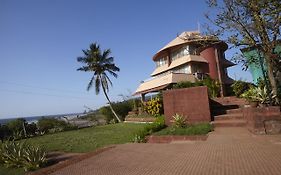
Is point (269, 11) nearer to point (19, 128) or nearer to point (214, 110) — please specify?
point (214, 110)

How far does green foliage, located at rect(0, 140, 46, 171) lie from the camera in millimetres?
9078

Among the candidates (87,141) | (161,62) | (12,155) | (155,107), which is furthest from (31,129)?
(161,62)

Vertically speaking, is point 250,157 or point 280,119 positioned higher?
point 280,119

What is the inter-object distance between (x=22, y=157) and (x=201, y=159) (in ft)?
21.9

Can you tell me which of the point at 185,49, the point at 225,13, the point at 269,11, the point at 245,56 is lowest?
the point at 245,56

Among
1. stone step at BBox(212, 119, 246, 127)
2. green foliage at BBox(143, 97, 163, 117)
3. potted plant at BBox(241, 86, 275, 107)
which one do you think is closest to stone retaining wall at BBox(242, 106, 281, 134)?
potted plant at BBox(241, 86, 275, 107)

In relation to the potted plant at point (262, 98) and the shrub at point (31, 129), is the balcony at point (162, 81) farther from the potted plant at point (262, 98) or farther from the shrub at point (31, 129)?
the potted plant at point (262, 98)

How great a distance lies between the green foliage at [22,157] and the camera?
908 centimetres

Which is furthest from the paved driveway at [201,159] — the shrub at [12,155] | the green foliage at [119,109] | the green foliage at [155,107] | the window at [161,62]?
the window at [161,62]

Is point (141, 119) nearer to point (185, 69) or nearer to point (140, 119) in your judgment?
point (140, 119)

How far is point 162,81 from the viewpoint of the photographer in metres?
27.0

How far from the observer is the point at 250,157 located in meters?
6.55

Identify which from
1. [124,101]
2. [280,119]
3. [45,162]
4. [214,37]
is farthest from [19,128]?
[280,119]

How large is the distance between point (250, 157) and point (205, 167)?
4.53 feet
